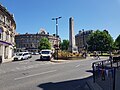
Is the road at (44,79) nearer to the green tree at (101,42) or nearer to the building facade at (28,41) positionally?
the green tree at (101,42)

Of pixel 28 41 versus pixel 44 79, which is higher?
pixel 28 41

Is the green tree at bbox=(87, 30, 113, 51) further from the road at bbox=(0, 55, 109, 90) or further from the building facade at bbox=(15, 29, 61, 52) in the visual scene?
the road at bbox=(0, 55, 109, 90)

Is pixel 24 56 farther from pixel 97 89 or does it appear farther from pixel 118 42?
pixel 118 42

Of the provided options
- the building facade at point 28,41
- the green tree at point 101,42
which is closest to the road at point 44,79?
the green tree at point 101,42

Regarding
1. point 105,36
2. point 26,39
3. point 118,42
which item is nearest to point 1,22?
→ point 105,36

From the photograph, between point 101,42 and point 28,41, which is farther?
point 28,41

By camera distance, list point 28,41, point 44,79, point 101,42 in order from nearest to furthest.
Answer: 1. point 44,79
2. point 101,42
3. point 28,41

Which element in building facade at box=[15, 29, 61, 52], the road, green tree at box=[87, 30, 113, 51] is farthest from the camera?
building facade at box=[15, 29, 61, 52]

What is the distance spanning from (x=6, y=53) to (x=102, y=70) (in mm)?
38754

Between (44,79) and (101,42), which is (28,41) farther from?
(44,79)

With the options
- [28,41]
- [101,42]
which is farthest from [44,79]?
[28,41]

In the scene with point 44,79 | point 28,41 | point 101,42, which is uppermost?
point 28,41

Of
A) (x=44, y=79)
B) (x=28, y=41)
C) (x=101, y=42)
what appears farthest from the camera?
(x=28, y=41)

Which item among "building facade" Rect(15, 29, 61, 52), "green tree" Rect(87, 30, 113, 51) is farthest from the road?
"building facade" Rect(15, 29, 61, 52)
